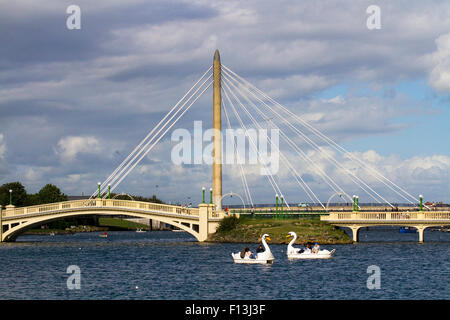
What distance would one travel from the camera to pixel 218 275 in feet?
175

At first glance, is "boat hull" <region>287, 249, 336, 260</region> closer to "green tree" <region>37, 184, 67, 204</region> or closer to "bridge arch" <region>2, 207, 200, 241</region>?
"bridge arch" <region>2, 207, 200, 241</region>

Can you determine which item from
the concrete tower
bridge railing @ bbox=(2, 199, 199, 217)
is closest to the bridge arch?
bridge railing @ bbox=(2, 199, 199, 217)

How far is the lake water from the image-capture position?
4369cm

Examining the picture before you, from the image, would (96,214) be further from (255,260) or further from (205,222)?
(255,260)

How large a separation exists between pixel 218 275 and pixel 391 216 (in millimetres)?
38269

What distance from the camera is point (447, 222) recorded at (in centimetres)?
8200

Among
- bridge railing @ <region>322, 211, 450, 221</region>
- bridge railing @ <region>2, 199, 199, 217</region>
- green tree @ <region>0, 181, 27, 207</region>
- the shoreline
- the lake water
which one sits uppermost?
green tree @ <region>0, 181, 27, 207</region>

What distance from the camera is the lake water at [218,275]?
43688 mm

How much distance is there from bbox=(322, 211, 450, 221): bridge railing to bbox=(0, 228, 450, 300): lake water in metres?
7.08

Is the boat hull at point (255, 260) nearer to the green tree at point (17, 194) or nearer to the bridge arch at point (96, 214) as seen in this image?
the bridge arch at point (96, 214)

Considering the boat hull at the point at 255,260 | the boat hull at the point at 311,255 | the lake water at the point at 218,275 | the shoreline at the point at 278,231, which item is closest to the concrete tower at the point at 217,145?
the shoreline at the point at 278,231

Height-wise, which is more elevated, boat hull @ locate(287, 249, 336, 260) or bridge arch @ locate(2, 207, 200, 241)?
bridge arch @ locate(2, 207, 200, 241)
